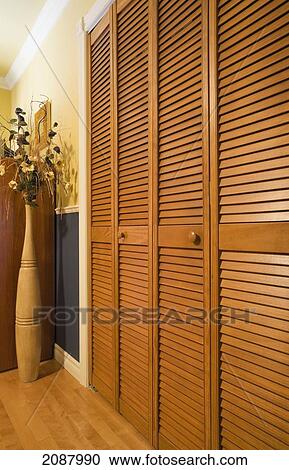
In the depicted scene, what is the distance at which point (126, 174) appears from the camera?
1.57 metres

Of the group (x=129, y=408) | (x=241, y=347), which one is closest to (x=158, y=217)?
(x=241, y=347)

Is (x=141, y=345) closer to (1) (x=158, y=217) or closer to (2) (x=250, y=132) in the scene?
(1) (x=158, y=217)

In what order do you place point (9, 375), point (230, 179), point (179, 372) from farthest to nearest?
point (9, 375) < point (179, 372) < point (230, 179)

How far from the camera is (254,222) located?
38.0 inches

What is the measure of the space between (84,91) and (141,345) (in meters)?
1.48

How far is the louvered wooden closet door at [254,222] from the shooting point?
34.9 inches

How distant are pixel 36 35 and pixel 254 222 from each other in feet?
8.63

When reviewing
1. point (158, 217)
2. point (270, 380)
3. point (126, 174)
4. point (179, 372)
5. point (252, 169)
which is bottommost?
point (179, 372)

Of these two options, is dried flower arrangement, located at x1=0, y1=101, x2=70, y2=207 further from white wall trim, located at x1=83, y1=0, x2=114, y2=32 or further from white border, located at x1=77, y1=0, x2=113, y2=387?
white wall trim, located at x1=83, y1=0, x2=114, y2=32

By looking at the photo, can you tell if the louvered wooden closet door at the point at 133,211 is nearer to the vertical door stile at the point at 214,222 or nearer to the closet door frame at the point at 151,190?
the closet door frame at the point at 151,190

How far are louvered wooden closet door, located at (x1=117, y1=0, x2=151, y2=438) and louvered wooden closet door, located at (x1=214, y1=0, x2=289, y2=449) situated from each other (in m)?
0.45

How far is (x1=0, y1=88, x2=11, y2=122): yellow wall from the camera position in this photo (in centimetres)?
369

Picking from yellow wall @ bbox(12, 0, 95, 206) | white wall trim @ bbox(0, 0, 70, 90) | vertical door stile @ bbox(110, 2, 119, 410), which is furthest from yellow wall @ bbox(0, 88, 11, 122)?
vertical door stile @ bbox(110, 2, 119, 410)

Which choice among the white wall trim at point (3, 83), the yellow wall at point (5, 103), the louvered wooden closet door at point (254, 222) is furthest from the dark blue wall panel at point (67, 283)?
the white wall trim at point (3, 83)
